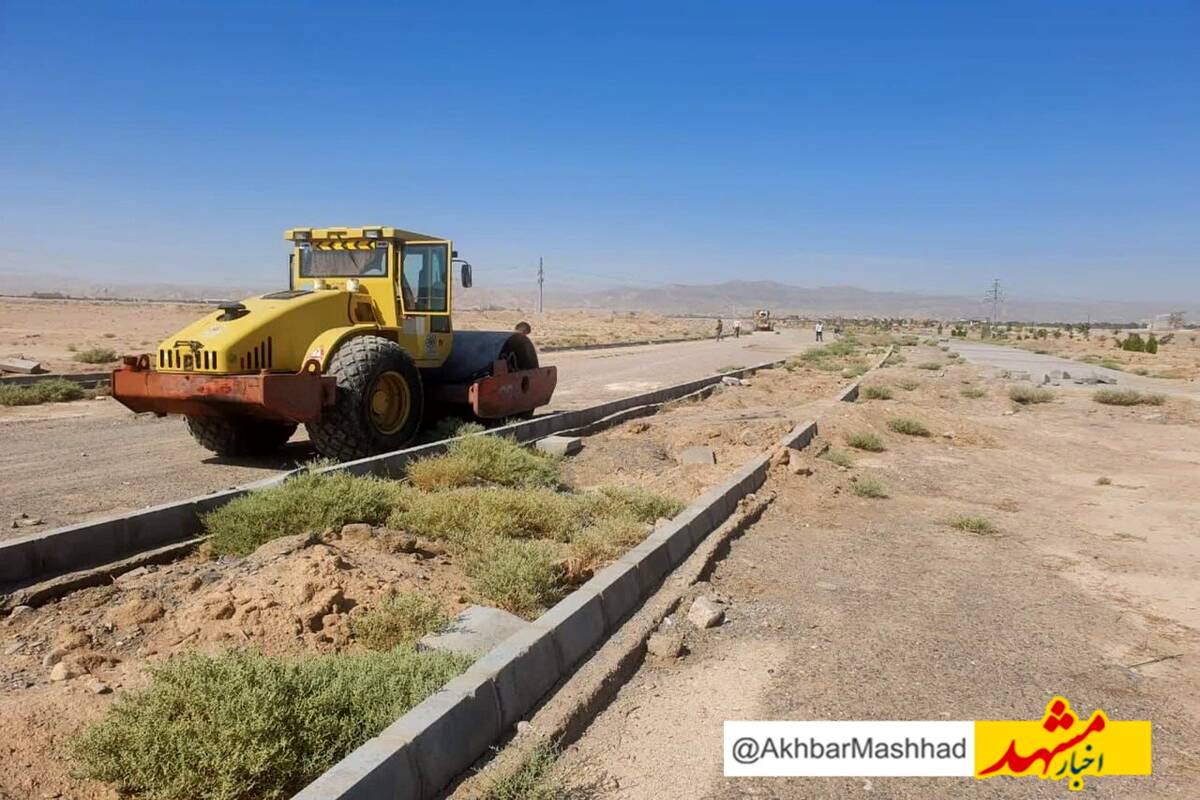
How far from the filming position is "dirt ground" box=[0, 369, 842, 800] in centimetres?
350

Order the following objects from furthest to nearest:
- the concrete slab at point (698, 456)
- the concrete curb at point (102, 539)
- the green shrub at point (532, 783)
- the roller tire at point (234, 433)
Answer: the concrete slab at point (698, 456) < the roller tire at point (234, 433) < the concrete curb at point (102, 539) < the green shrub at point (532, 783)

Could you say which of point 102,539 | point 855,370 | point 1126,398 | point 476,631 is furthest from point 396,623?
point 855,370

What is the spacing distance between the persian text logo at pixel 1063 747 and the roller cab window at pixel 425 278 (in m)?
8.49

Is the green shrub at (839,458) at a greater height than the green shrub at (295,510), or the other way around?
the green shrub at (295,510)

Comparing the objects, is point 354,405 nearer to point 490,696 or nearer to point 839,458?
point 490,696

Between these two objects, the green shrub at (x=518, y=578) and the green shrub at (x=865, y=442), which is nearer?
the green shrub at (x=518, y=578)

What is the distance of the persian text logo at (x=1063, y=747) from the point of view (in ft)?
12.7

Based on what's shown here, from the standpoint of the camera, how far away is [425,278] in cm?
1110

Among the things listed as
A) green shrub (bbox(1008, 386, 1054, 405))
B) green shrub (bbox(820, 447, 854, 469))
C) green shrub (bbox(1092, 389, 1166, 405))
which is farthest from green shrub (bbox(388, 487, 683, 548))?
green shrub (bbox(1092, 389, 1166, 405))

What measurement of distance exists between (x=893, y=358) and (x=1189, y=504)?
33.0m

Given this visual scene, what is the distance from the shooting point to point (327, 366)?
9375 mm

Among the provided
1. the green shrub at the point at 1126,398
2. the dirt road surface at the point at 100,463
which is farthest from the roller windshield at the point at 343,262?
the green shrub at the point at 1126,398

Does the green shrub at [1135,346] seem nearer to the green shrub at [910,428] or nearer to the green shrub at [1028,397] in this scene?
the green shrub at [1028,397]

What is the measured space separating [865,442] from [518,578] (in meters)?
9.05
